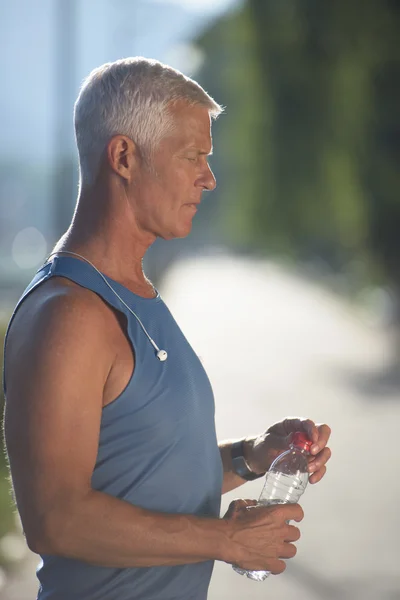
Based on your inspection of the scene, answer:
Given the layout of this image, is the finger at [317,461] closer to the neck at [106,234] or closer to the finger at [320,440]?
the finger at [320,440]

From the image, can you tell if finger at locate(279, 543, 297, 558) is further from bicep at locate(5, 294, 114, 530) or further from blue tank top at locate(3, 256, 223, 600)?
bicep at locate(5, 294, 114, 530)

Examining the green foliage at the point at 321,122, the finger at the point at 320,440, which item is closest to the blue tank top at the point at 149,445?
the finger at the point at 320,440

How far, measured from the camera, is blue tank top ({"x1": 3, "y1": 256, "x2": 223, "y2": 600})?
2115 millimetres

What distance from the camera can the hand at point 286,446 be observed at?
2.57 m

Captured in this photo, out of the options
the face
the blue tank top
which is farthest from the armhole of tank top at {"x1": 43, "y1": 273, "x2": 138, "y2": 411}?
the face

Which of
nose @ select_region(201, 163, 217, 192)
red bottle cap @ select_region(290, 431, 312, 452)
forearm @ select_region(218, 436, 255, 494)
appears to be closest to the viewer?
nose @ select_region(201, 163, 217, 192)

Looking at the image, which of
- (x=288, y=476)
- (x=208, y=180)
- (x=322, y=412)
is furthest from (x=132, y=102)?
(x=322, y=412)

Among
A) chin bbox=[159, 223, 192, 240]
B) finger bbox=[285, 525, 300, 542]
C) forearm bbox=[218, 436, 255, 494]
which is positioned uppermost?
chin bbox=[159, 223, 192, 240]

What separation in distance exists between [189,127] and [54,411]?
0.71 meters

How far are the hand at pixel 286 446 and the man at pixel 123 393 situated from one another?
0.88 ft

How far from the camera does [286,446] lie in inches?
103

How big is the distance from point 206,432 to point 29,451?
47 cm

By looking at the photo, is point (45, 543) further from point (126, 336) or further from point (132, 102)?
point (132, 102)

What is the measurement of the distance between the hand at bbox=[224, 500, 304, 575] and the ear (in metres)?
0.75
